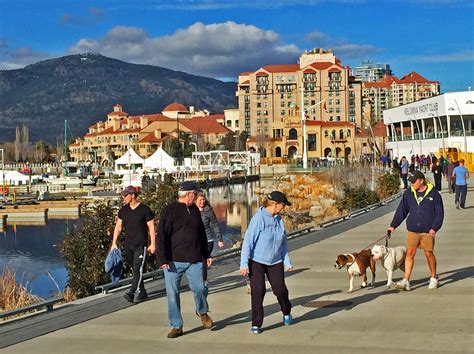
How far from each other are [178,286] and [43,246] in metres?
24.7

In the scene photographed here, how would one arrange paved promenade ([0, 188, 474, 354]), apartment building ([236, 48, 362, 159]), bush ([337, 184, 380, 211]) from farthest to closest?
apartment building ([236, 48, 362, 159]), bush ([337, 184, 380, 211]), paved promenade ([0, 188, 474, 354])

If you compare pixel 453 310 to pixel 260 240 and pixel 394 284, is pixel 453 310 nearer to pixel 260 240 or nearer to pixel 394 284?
pixel 394 284

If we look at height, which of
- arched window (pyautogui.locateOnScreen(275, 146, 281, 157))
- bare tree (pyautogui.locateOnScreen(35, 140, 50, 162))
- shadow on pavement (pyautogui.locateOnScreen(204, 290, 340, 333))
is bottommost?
shadow on pavement (pyautogui.locateOnScreen(204, 290, 340, 333))

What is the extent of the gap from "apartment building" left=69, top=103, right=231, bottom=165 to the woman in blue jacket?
13608 centimetres

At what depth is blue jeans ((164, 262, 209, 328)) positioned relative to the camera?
8711 mm

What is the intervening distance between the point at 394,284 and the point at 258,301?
3758 millimetres

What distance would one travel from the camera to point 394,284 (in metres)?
11.7

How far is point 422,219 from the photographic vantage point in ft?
36.4

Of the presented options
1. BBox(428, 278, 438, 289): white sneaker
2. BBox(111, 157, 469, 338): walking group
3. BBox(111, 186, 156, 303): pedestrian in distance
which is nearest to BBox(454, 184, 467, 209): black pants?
BBox(428, 278, 438, 289): white sneaker

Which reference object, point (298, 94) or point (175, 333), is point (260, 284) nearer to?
point (175, 333)

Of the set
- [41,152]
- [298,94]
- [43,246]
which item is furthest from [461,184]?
[41,152]

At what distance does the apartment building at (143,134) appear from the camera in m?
160

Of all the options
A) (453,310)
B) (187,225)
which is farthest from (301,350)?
(453,310)

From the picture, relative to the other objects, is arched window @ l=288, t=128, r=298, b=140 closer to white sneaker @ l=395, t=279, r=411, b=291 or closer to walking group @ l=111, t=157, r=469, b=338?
white sneaker @ l=395, t=279, r=411, b=291
